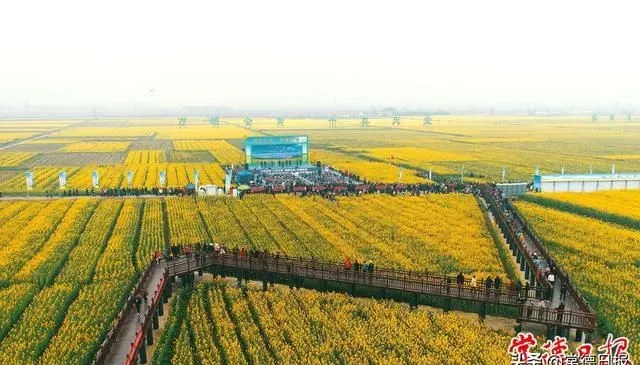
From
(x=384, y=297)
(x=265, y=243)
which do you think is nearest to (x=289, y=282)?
(x=384, y=297)

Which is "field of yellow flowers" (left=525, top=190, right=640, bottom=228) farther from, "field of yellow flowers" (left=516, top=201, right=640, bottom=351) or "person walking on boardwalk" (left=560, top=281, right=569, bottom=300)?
"person walking on boardwalk" (left=560, top=281, right=569, bottom=300)

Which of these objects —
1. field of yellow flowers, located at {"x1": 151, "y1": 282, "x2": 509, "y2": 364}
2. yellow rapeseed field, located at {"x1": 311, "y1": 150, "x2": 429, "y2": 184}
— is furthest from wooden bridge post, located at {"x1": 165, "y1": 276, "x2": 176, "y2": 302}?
yellow rapeseed field, located at {"x1": 311, "y1": 150, "x2": 429, "y2": 184}

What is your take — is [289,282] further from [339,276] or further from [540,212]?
[540,212]

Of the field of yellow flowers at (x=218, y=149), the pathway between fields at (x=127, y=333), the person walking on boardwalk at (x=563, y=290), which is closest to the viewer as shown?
the pathway between fields at (x=127, y=333)

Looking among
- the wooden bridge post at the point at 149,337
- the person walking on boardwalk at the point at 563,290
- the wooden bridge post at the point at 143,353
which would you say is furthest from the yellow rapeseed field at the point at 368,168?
the wooden bridge post at the point at 143,353

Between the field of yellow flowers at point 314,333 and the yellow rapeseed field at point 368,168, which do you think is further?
the yellow rapeseed field at point 368,168

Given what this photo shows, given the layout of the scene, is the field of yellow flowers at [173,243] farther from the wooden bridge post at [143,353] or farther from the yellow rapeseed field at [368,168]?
the yellow rapeseed field at [368,168]

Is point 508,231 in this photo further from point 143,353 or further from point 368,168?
point 368,168
